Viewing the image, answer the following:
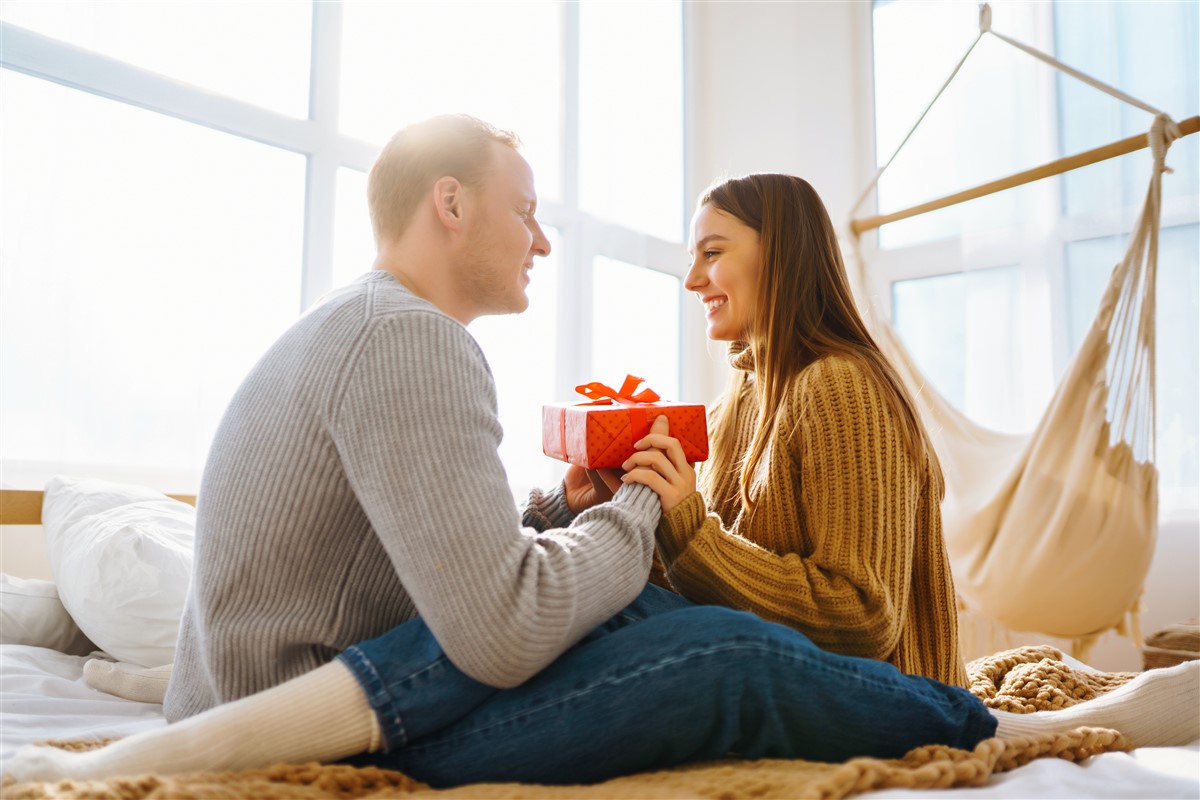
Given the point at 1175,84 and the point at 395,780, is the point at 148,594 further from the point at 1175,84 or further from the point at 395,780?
the point at 1175,84

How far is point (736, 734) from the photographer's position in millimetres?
793

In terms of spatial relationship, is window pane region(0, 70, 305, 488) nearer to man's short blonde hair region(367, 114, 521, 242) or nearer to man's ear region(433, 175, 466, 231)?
man's short blonde hair region(367, 114, 521, 242)

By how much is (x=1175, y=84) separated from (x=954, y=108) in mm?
609

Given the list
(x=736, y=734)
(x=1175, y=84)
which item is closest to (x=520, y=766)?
(x=736, y=734)

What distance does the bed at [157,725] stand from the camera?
2.27 feet

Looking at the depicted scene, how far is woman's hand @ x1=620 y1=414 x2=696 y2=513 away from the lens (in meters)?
1.00

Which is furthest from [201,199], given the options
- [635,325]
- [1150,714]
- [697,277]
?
[1150,714]

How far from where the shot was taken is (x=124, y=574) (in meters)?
1.23

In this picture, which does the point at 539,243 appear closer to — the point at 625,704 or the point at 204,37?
the point at 625,704

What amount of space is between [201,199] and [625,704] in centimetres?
155

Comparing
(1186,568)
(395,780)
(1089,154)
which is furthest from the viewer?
(1186,568)

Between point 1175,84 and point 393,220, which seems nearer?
point 393,220

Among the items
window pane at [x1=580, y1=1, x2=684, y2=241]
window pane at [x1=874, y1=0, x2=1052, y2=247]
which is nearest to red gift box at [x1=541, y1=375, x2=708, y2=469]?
window pane at [x1=580, y1=1, x2=684, y2=241]

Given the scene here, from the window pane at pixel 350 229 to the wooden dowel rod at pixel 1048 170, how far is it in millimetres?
1319
